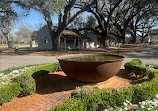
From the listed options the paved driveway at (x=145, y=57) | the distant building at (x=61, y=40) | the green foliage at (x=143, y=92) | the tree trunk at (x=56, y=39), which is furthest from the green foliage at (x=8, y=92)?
the distant building at (x=61, y=40)

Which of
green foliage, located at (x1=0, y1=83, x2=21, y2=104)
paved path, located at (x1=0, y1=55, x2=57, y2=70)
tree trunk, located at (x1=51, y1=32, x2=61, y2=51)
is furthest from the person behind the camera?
tree trunk, located at (x1=51, y1=32, x2=61, y2=51)

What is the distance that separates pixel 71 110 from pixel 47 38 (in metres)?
25.5

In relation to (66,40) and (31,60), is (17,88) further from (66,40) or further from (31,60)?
(66,40)

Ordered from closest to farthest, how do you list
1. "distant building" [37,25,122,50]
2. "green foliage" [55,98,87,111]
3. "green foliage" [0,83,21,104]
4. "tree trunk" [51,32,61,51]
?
1. "green foliage" [55,98,87,111]
2. "green foliage" [0,83,21,104]
3. "tree trunk" [51,32,61,51]
4. "distant building" [37,25,122,50]

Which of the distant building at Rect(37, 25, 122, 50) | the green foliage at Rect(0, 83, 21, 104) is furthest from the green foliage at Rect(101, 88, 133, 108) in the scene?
the distant building at Rect(37, 25, 122, 50)

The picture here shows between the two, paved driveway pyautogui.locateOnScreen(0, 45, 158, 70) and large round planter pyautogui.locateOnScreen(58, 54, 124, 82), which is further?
paved driveway pyautogui.locateOnScreen(0, 45, 158, 70)

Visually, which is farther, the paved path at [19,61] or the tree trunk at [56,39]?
the tree trunk at [56,39]

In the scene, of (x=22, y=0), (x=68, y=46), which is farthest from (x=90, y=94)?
(x=68, y=46)

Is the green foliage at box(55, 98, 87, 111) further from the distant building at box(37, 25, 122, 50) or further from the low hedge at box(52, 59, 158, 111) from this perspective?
the distant building at box(37, 25, 122, 50)

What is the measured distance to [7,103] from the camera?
3361 millimetres

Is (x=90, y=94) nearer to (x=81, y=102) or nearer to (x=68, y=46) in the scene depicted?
(x=81, y=102)

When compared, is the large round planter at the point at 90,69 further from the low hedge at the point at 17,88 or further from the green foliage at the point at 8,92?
the green foliage at the point at 8,92

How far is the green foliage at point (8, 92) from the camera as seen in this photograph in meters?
3.17

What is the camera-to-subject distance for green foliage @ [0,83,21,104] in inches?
125
